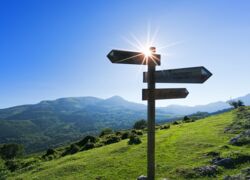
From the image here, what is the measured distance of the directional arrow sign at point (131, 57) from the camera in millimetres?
9988

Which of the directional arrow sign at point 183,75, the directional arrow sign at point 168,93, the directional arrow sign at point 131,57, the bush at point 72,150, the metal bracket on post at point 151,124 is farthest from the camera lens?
the bush at point 72,150

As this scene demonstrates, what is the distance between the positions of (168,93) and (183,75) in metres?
0.92

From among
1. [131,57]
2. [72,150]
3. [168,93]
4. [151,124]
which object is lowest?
[72,150]

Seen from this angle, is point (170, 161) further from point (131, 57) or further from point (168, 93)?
point (131, 57)

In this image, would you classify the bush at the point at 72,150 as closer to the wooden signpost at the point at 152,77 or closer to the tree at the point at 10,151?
the wooden signpost at the point at 152,77

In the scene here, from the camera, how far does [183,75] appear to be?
1023 cm

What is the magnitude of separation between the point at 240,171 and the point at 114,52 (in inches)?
704

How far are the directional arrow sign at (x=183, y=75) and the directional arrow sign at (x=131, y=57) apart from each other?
1.56 feet

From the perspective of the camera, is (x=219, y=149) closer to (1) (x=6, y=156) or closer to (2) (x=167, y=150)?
(2) (x=167, y=150)

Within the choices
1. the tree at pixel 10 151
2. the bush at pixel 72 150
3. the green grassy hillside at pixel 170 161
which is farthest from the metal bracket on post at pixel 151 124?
the tree at pixel 10 151

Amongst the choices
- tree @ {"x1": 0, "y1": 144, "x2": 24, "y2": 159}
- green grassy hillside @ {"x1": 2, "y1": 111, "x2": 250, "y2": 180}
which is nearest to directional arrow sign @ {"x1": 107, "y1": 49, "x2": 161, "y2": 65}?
green grassy hillside @ {"x1": 2, "y1": 111, "x2": 250, "y2": 180}

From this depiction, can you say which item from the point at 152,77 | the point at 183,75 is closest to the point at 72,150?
the point at 152,77

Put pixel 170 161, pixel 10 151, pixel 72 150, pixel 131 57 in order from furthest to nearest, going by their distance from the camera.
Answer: pixel 10 151, pixel 72 150, pixel 170 161, pixel 131 57

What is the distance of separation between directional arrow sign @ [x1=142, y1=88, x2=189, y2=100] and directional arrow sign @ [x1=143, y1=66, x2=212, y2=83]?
0.41 metres
